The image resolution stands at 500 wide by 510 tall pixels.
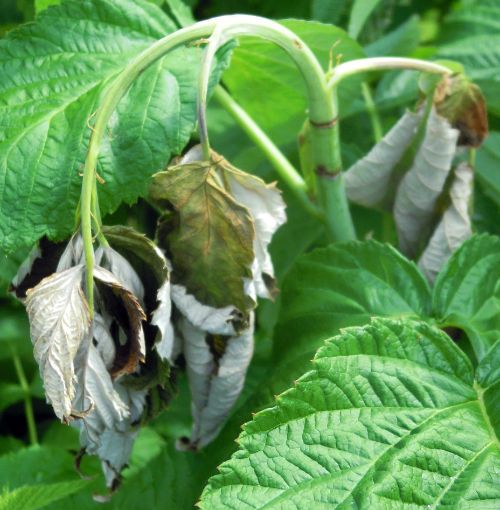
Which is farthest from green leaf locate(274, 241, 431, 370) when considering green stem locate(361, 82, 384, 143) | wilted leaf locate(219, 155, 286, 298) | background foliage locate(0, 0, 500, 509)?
green stem locate(361, 82, 384, 143)

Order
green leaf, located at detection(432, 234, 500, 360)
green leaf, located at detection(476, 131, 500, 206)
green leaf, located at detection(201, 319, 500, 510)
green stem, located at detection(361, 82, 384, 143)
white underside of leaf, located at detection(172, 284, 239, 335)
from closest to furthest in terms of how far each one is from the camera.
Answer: green leaf, located at detection(201, 319, 500, 510)
white underside of leaf, located at detection(172, 284, 239, 335)
green leaf, located at detection(432, 234, 500, 360)
green leaf, located at detection(476, 131, 500, 206)
green stem, located at detection(361, 82, 384, 143)

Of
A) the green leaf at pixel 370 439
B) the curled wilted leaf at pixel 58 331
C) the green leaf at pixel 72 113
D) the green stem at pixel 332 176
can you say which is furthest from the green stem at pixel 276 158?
the curled wilted leaf at pixel 58 331

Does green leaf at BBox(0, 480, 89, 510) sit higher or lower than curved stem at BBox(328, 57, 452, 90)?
lower

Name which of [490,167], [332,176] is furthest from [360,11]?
[332,176]

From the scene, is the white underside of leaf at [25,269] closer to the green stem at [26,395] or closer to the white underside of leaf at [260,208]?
the white underside of leaf at [260,208]

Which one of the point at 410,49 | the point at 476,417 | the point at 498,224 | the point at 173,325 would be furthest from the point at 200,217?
the point at 410,49

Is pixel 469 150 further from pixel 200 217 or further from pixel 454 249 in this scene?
pixel 200 217

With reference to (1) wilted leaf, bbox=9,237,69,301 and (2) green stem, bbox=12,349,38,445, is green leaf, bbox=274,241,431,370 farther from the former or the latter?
(2) green stem, bbox=12,349,38,445

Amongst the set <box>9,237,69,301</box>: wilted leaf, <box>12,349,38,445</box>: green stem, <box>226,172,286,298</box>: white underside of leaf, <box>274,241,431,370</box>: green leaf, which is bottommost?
<box>12,349,38,445</box>: green stem
